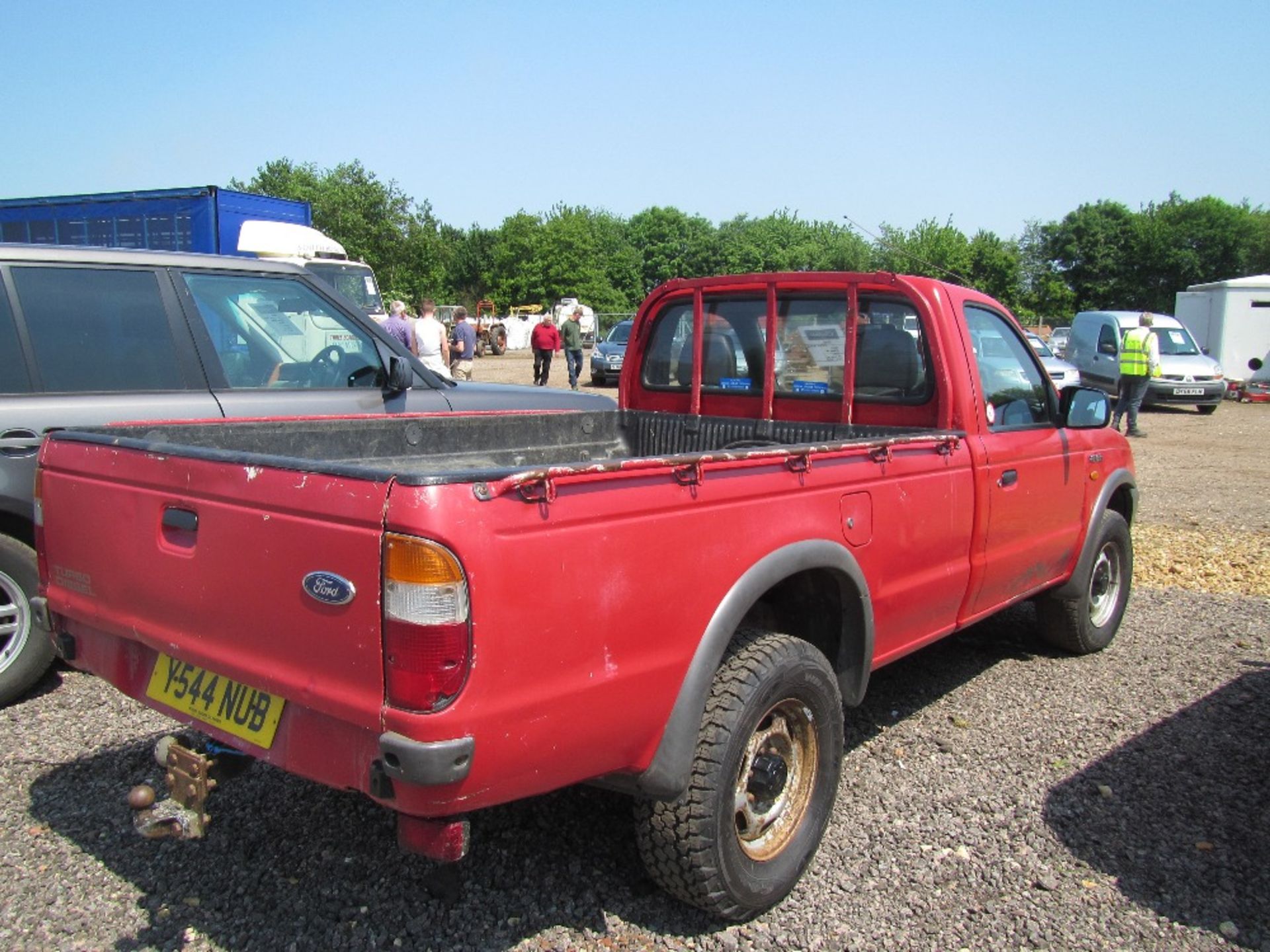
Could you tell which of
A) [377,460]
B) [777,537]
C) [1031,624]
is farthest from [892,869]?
[1031,624]

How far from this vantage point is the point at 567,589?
2.12m

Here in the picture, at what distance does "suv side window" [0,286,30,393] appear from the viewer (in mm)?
4039

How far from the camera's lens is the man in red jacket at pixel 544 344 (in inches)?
816

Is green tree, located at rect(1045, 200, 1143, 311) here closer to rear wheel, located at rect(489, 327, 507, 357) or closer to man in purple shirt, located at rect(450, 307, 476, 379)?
rear wheel, located at rect(489, 327, 507, 357)

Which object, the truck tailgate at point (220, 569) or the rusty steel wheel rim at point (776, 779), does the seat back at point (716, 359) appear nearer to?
the rusty steel wheel rim at point (776, 779)

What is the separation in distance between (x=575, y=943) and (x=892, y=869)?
41.2 inches

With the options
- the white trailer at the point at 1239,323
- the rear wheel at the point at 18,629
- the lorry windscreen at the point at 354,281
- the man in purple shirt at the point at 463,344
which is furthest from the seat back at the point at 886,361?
the white trailer at the point at 1239,323

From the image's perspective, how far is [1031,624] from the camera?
560 centimetres

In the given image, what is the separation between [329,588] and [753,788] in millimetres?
1364

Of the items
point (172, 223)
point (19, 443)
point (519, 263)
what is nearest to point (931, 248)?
point (519, 263)

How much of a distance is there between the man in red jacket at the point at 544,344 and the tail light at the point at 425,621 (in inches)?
734

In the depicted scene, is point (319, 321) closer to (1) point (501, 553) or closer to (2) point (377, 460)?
→ (2) point (377, 460)

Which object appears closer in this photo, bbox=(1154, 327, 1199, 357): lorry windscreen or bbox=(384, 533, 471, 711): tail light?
bbox=(384, 533, 471, 711): tail light

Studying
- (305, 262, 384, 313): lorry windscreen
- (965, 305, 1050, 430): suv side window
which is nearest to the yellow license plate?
(965, 305, 1050, 430): suv side window
